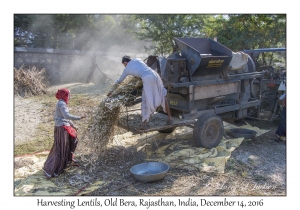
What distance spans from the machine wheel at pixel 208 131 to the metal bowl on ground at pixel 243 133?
2.45 ft

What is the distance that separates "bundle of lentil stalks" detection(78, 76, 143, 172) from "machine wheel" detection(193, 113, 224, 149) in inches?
60.8

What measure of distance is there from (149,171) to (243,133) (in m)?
3.00

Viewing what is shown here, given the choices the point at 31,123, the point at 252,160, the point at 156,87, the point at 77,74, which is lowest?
the point at 252,160

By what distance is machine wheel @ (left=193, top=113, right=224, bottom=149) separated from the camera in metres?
5.83

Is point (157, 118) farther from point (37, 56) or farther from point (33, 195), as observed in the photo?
point (37, 56)

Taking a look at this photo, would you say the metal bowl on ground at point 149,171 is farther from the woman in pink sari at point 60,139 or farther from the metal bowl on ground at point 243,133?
the metal bowl on ground at point 243,133

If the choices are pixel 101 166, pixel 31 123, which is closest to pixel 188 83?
pixel 101 166

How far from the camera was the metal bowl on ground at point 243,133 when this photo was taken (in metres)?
6.57

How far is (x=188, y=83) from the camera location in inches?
227

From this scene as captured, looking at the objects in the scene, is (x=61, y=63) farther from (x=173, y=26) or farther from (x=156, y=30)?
(x=173, y=26)

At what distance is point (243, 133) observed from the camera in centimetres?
681

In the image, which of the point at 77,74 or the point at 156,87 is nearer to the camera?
the point at 156,87

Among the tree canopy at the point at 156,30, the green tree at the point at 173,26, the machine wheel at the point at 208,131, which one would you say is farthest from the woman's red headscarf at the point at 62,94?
the green tree at the point at 173,26
